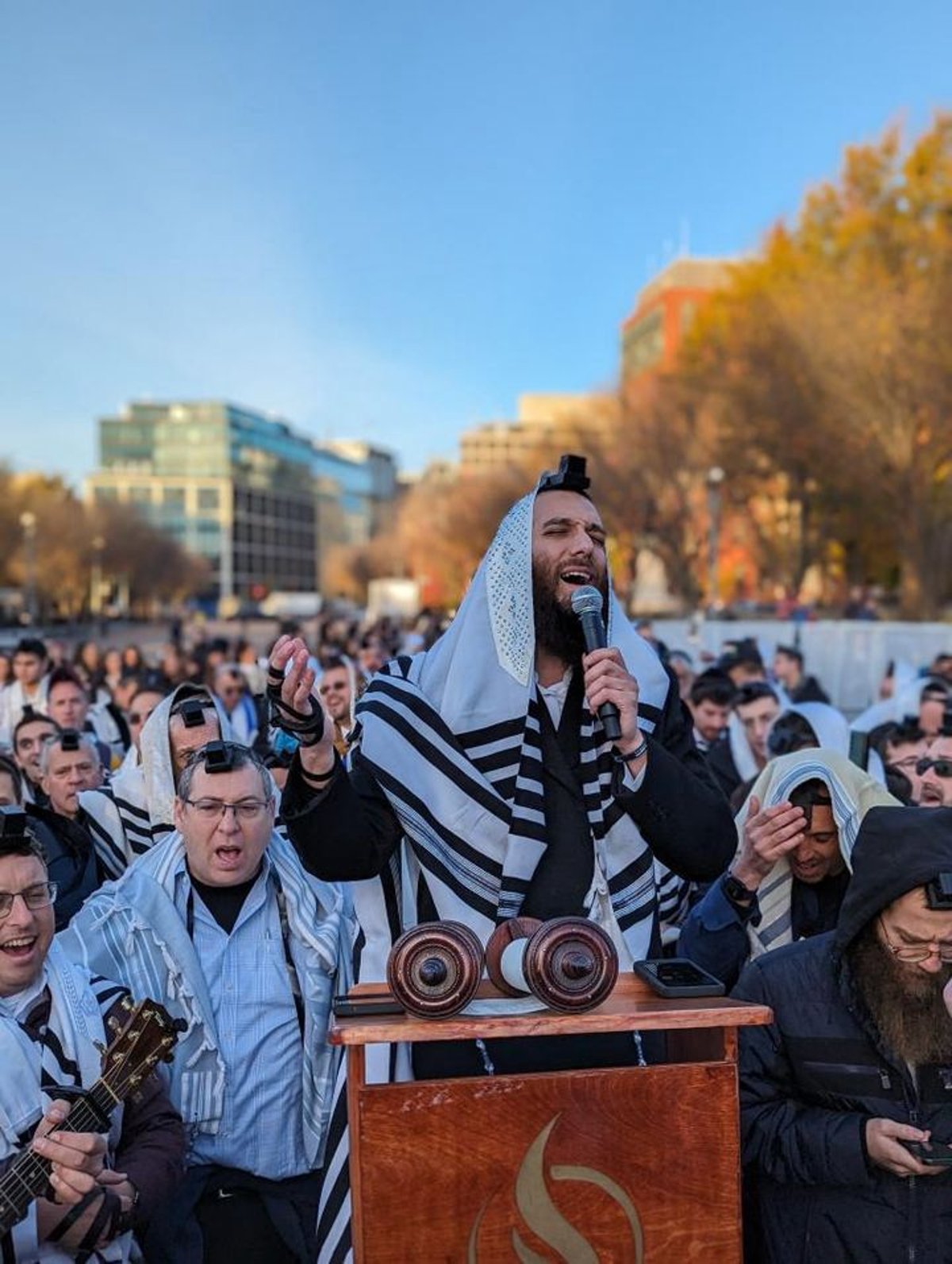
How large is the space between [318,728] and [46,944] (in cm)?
94

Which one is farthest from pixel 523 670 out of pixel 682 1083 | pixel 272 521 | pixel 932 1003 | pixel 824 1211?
pixel 272 521

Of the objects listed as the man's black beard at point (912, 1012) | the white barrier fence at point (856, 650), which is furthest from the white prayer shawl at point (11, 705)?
the white barrier fence at point (856, 650)

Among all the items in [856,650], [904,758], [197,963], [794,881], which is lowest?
[197,963]

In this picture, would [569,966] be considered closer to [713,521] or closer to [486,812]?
[486,812]

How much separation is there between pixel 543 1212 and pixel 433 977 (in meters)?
0.43

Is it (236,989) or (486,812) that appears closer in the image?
(486,812)

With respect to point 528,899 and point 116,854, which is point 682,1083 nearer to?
point 528,899

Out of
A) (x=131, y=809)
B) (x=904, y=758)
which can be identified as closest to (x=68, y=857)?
(x=131, y=809)

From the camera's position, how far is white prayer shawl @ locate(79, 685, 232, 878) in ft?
15.1

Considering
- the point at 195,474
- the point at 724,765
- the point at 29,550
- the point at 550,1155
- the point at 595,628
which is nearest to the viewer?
the point at 550,1155

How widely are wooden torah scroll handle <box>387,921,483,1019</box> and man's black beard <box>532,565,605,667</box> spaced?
85cm

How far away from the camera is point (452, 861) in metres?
2.56

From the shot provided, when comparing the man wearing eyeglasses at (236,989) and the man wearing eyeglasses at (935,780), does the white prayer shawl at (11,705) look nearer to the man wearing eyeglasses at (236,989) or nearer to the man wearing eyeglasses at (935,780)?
the man wearing eyeglasses at (236,989)

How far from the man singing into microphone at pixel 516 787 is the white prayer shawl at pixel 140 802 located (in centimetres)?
209
